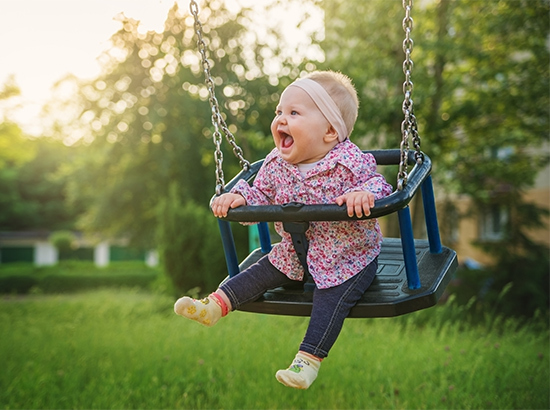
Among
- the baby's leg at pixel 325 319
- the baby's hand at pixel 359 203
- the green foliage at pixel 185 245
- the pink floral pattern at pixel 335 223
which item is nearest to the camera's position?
the baby's hand at pixel 359 203

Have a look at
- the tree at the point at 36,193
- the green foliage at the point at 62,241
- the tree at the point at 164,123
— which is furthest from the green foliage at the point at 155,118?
the tree at the point at 36,193

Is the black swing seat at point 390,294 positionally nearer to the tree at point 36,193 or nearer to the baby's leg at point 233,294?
the baby's leg at point 233,294

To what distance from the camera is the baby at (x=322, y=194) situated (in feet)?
7.54

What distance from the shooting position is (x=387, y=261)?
9.39 ft

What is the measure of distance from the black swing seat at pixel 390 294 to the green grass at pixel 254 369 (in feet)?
6.93

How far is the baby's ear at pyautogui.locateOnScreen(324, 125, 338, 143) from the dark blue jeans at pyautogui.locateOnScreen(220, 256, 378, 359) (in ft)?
1.73

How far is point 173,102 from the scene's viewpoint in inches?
559

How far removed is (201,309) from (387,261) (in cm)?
98

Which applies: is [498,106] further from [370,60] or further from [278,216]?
[278,216]

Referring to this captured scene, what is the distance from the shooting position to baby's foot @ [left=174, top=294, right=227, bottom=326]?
7.39ft

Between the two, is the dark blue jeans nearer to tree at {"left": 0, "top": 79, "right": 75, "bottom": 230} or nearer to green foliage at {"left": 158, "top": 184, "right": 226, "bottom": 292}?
green foliage at {"left": 158, "top": 184, "right": 226, "bottom": 292}

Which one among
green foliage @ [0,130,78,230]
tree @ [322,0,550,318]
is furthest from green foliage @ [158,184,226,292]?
green foliage @ [0,130,78,230]

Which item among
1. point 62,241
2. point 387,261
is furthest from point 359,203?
point 62,241

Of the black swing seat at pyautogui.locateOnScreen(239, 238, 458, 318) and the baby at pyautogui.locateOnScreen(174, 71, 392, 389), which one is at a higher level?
the baby at pyautogui.locateOnScreen(174, 71, 392, 389)
